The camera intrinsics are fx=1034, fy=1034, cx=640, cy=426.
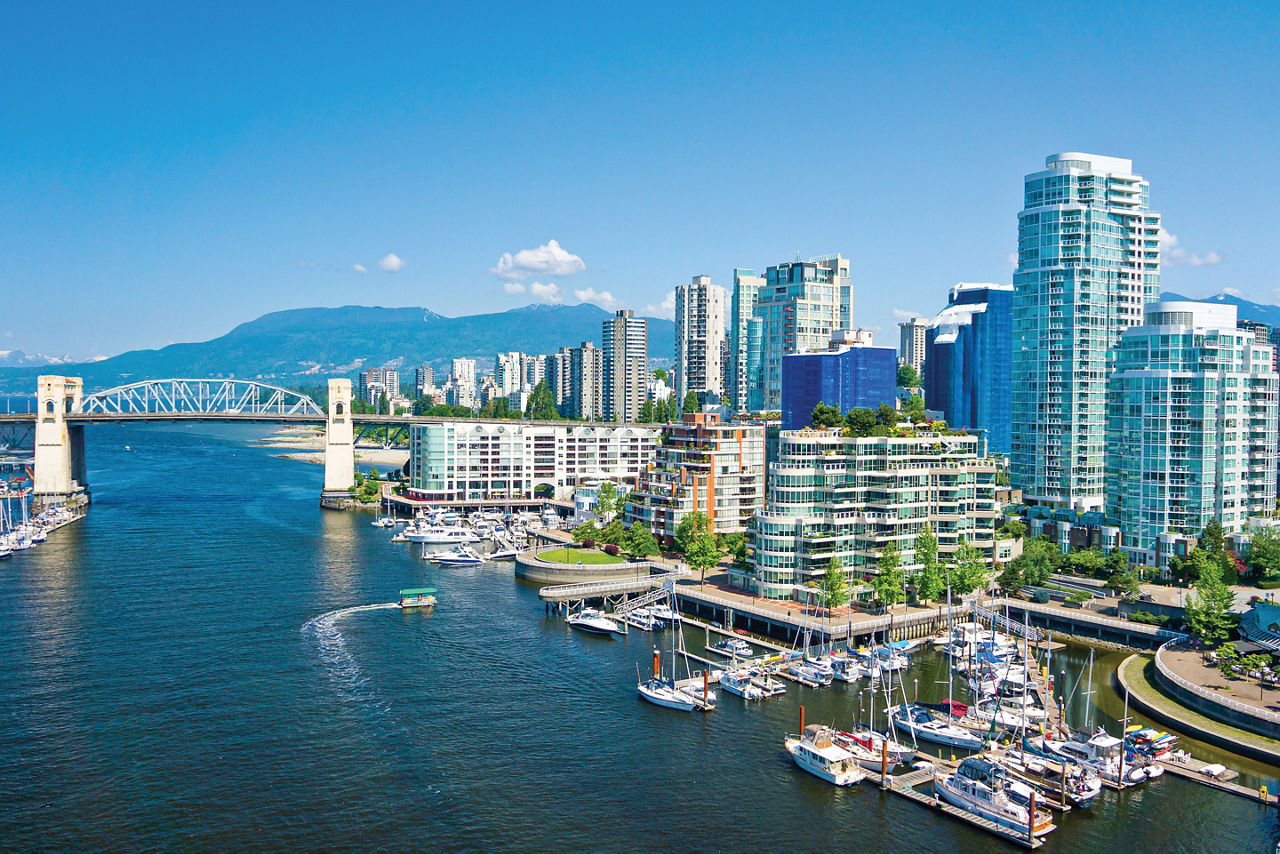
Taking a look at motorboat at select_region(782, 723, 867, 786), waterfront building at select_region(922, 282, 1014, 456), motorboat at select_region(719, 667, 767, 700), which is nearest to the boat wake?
motorboat at select_region(719, 667, 767, 700)

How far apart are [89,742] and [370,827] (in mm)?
16649

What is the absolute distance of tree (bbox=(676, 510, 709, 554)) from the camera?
84812mm

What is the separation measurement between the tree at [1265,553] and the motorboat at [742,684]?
40087 millimetres

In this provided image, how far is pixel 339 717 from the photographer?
50719mm

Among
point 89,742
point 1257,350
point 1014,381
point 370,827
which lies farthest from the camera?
point 1014,381

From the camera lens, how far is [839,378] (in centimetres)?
12769

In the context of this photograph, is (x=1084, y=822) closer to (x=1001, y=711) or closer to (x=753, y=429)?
(x=1001, y=711)

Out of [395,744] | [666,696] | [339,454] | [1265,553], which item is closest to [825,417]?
[1265,553]

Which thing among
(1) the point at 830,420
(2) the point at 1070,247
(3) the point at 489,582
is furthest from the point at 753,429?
(2) the point at 1070,247

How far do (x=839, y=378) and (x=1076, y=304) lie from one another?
35900mm

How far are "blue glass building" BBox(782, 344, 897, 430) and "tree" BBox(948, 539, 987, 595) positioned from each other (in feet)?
176

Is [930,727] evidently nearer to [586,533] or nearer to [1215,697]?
[1215,697]

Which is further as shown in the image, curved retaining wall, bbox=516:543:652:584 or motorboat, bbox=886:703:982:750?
curved retaining wall, bbox=516:543:652:584

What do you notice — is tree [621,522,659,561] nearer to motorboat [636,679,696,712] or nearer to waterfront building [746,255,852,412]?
motorboat [636,679,696,712]
